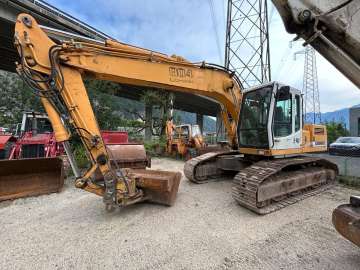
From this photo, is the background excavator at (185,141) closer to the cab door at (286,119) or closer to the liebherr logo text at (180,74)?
the cab door at (286,119)

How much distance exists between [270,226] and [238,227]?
526 mm

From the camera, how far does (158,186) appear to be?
4.21m

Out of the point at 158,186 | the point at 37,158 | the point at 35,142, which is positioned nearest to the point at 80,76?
the point at 158,186

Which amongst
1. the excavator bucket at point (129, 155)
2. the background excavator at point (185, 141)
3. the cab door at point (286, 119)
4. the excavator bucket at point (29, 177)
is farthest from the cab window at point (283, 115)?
the background excavator at point (185, 141)

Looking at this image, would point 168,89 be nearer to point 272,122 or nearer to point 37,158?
point 272,122

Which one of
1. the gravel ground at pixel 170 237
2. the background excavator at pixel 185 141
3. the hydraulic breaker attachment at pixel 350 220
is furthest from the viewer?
the background excavator at pixel 185 141

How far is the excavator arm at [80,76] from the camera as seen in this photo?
11.3ft

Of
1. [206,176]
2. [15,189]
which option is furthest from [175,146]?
[15,189]

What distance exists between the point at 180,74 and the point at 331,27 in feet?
10.9

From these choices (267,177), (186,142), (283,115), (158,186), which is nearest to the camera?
(158,186)

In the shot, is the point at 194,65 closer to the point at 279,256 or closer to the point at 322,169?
the point at 279,256

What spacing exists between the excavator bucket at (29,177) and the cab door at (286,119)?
5206 millimetres

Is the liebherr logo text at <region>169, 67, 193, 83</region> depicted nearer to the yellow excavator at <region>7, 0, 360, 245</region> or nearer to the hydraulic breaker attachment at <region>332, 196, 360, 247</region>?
the yellow excavator at <region>7, 0, 360, 245</region>

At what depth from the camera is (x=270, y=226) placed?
12.0ft
